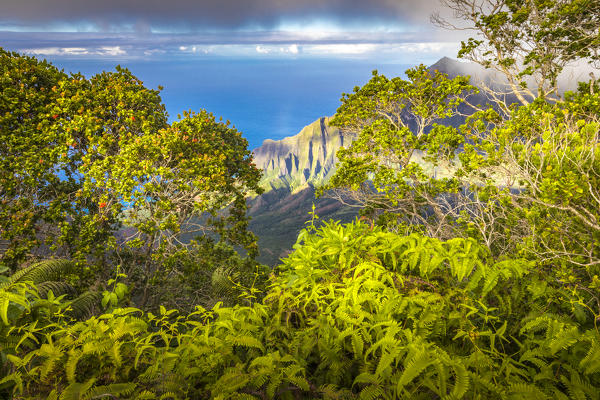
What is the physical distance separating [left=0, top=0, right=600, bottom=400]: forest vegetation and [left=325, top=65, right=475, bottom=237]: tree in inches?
3.9

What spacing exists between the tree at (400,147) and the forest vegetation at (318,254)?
0.33 ft

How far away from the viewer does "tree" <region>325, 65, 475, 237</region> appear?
11.8m

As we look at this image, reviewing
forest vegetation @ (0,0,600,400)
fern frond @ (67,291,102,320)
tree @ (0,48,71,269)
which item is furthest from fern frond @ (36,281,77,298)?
Result: tree @ (0,48,71,269)

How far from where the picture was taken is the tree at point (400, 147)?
11.8 meters

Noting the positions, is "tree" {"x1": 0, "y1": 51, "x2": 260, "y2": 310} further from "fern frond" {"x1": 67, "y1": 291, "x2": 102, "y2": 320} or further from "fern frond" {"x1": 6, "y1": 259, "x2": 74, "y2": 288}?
"fern frond" {"x1": 67, "y1": 291, "x2": 102, "y2": 320}

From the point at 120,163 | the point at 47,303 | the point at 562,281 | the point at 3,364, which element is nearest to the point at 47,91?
the point at 120,163

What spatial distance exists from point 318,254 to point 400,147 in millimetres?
10864

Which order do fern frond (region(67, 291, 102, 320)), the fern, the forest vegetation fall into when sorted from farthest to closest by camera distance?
fern frond (region(67, 291, 102, 320)) < the fern < the forest vegetation

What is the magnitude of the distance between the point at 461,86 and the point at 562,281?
12351mm

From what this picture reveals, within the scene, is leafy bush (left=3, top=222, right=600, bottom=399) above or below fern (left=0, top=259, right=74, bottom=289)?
above

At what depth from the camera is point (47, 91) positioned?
32.4 feet

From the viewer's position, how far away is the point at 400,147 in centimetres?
1216

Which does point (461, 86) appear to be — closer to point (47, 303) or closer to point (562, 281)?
point (562, 281)

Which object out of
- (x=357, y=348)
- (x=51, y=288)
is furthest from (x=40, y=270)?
(x=357, y=348)
